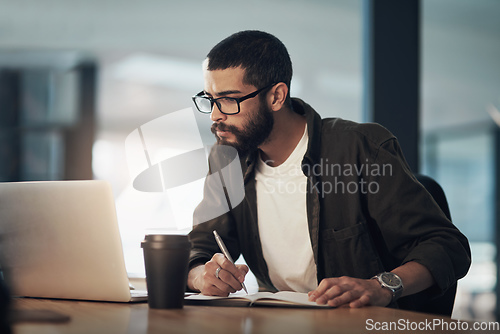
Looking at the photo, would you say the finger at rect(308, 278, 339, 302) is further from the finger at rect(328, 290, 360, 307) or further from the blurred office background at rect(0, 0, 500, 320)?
the blurred office background at rect(0, 0, 500, 320)

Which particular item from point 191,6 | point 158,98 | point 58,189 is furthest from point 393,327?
point 191,6

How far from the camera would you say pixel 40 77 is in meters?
2.44

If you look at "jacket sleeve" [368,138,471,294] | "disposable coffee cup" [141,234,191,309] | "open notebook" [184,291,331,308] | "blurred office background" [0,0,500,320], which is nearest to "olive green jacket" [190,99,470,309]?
"jacket sleeve" [368,138,471,294]

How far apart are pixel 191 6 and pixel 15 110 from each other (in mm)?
1025

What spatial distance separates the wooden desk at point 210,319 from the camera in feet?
2.36

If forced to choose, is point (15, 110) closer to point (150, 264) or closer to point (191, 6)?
point (191, 6)

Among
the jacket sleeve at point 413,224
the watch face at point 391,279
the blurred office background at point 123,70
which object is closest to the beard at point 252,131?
the jacket sleeve at point 413,224

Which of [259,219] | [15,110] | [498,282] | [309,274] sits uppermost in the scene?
[15,110]

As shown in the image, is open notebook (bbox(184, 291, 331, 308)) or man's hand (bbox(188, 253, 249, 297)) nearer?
open notebook (bbox(184, 291, 331, 308))

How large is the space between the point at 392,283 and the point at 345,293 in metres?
0.19

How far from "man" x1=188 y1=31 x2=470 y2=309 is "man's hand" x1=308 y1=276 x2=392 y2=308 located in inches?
4.8

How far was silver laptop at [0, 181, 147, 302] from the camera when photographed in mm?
949

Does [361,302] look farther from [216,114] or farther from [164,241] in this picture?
[216,114]


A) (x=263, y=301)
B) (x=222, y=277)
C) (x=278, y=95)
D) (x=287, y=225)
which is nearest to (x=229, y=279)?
(x=222, y=277)
